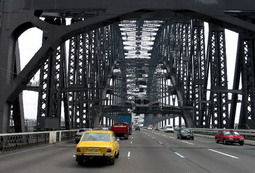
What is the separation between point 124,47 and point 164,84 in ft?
82.5

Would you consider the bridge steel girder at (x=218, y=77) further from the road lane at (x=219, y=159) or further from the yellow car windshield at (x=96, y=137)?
the yellow car windshield at (x=96, y=137)

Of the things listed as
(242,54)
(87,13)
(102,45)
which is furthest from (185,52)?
(87,13)

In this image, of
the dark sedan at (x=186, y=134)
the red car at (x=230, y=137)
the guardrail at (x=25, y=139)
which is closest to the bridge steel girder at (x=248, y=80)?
the red car at (x=230, y=137)

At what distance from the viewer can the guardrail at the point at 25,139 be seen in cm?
1597

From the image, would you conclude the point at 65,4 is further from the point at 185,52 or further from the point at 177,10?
the point at 185,52

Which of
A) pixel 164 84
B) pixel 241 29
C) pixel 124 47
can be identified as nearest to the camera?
pixel 241 29

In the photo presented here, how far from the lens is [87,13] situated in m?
22.6

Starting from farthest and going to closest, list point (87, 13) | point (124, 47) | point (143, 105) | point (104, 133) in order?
1. point (124, 47)
2. point (143, 105)
3. point (87, 13)
4. point (104, 133)

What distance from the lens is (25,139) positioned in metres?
19.2

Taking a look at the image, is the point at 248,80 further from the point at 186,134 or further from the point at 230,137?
the point at 186,134

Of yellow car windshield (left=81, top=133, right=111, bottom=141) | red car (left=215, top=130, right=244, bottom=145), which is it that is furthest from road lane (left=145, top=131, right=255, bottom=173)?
red car (left=215, top=130, right=244, bottom=145)

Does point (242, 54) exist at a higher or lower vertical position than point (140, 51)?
lower

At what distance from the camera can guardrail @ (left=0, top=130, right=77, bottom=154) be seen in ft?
52.4

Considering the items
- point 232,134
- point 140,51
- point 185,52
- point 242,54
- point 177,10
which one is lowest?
point 232,134
